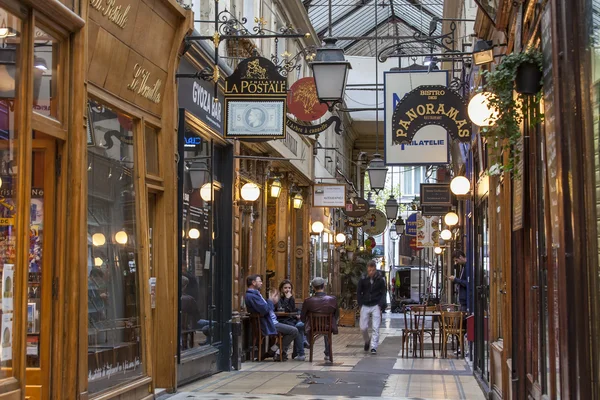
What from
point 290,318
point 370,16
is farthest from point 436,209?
point 370,16

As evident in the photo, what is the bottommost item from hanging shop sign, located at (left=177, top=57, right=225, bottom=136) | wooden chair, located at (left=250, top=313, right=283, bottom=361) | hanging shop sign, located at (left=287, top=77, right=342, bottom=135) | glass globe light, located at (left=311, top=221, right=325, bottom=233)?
wooden chair, located at (left=250, top=313, right=283, bottom=361)

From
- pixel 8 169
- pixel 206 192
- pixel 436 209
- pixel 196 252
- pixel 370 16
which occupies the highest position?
pixel 370 16

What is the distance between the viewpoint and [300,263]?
2669cm

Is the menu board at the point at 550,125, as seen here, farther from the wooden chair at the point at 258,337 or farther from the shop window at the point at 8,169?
the wooden chair at the point at 258,337

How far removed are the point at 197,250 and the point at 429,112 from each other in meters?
3.73

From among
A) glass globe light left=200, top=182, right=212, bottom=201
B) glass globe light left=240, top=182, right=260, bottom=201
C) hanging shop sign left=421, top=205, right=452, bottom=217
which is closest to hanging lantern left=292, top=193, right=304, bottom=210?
hanging shop sign left=421, top=205, right=452, bottom=217

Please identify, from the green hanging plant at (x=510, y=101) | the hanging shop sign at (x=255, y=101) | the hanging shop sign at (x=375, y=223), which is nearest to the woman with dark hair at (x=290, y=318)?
the hanging shop sign at (x=255, y=101)

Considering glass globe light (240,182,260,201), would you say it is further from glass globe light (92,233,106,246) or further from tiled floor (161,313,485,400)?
glass globe light (92,233,106,246)

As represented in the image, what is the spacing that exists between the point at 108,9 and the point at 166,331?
4.06 metres

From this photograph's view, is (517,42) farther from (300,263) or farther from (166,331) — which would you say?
(300,263)

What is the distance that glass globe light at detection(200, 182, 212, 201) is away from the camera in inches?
544

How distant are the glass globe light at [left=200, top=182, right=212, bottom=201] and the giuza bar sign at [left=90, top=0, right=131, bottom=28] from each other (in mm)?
4210

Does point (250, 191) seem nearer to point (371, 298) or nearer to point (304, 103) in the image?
point (304, 103)

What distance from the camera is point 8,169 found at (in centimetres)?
709
